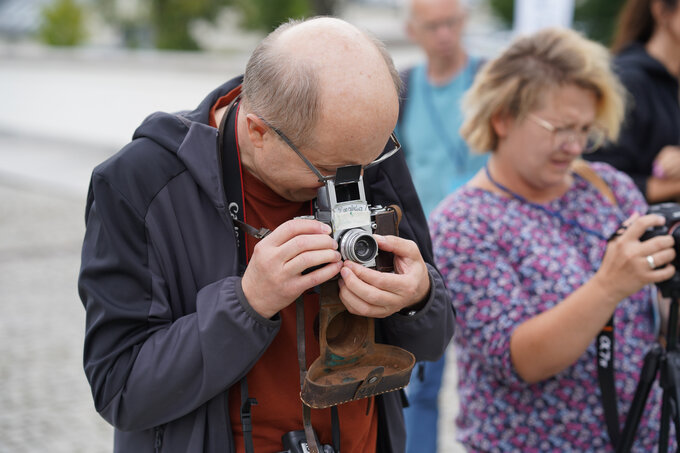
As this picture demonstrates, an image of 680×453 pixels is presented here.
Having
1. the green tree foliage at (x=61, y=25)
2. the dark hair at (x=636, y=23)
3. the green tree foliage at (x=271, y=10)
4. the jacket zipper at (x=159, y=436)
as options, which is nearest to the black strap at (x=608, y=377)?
the jacket zipper at (x=159, y=436)

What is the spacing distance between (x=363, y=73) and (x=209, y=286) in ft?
1.50

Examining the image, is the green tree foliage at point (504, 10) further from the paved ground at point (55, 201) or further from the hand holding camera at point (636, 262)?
the hand holding camera at point (636, 262)

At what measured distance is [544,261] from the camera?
1962mm

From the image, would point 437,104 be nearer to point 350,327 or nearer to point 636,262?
point 636,262

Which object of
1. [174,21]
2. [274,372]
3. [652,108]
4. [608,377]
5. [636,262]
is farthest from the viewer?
[174,21]

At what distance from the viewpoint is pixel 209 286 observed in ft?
4.38

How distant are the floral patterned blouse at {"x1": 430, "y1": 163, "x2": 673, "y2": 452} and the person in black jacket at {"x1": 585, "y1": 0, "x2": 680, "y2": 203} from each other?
115 centimetres

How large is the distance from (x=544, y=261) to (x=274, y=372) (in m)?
0.85

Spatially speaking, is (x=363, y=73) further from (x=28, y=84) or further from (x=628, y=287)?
(x=28, y=84)

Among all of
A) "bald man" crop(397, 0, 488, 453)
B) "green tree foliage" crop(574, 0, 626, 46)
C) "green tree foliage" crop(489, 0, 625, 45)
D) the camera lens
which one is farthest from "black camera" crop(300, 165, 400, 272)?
"green tree foliage" crop(574, 0, 626, 46)

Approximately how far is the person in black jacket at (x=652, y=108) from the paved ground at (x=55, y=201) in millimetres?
1494

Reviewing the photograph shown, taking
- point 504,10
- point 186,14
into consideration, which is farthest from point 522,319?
point 504,10

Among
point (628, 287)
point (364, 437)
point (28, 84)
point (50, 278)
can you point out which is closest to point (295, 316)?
point (364, 437)

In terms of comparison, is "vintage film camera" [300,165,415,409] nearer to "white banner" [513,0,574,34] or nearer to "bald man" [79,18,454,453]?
"bald man" [79,18,454,453]
